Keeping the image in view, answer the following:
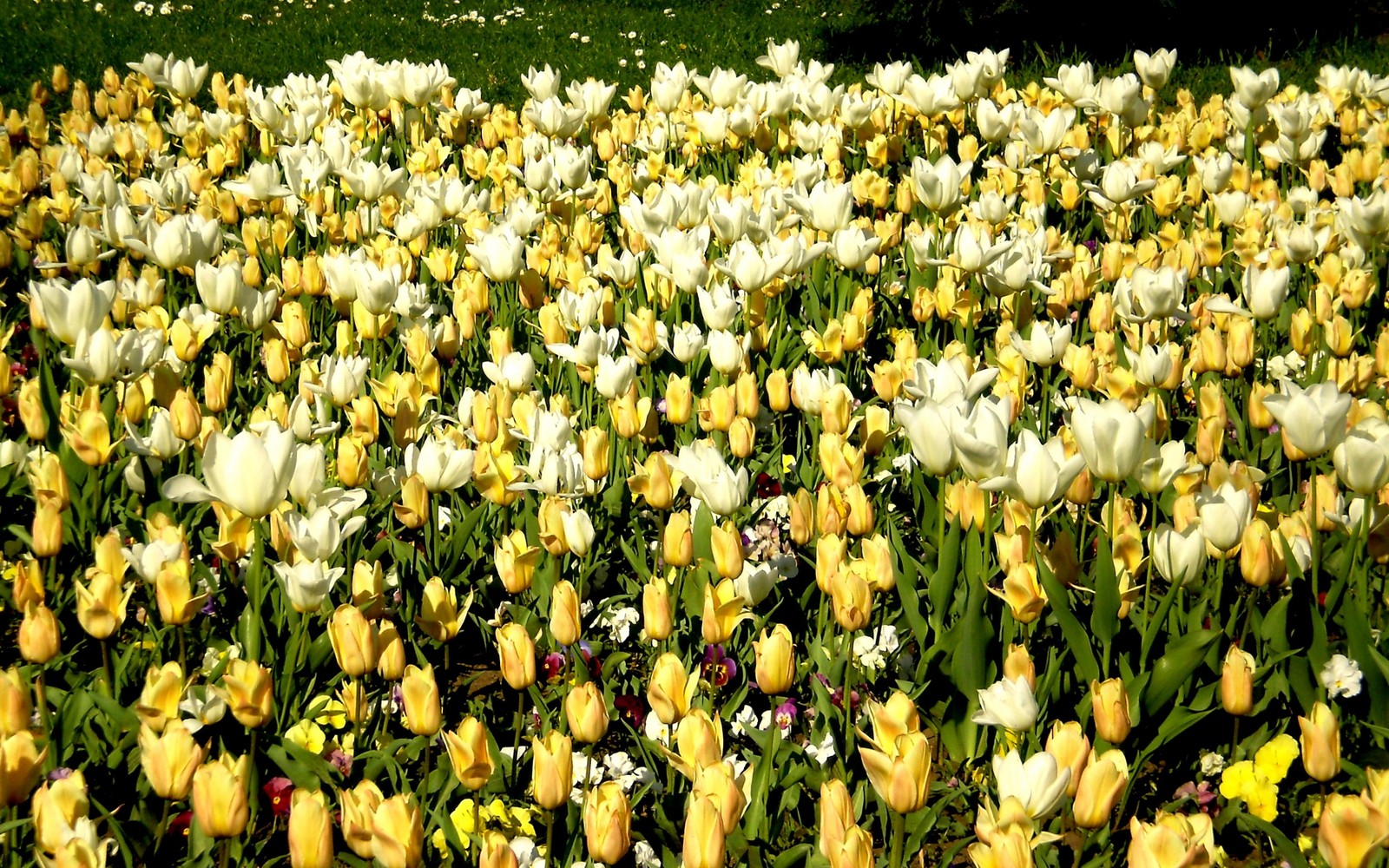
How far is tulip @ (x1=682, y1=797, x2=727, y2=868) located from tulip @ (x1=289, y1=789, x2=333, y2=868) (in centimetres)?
40

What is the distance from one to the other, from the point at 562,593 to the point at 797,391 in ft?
3.39

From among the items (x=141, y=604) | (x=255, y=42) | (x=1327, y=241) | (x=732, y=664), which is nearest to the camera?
(x=732, y=664)

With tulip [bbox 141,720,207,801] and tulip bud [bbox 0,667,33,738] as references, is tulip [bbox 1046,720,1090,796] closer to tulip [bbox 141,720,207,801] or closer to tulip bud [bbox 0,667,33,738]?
tulip [bbox 141,720,207,801]

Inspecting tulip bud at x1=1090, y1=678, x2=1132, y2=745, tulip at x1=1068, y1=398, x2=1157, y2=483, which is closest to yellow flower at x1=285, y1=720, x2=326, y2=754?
tulip bud at x1=1090, y1=678, x2=1132, y2=745

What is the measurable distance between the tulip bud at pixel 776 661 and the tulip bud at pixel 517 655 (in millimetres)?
320

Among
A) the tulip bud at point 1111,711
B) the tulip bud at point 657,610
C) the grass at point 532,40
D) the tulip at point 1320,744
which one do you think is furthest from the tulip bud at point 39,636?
the grass at point 532,40

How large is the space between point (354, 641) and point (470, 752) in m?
0.31

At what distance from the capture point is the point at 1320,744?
1.53 m

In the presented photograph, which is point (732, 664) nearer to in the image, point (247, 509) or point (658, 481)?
point (658, 481)

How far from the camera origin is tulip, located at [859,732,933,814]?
143cm

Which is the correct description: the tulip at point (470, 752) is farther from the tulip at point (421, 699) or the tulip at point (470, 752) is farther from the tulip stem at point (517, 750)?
the tulip stem at point (517, 750)

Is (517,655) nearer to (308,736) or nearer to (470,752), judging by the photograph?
(470,752)

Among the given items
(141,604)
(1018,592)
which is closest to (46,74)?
(141,604)

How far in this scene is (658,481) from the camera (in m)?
2.24
